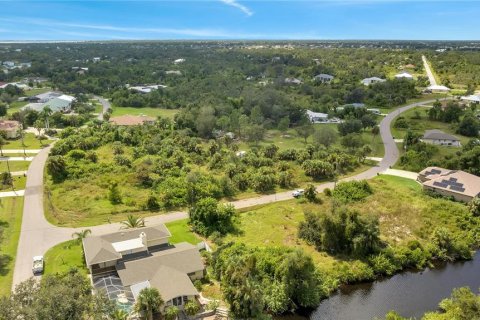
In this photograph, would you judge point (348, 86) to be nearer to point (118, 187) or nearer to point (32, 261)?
point (118, 187)

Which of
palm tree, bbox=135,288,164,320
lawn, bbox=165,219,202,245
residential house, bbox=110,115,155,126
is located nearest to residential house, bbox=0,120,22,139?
residential house, bbox=110,115,155,126

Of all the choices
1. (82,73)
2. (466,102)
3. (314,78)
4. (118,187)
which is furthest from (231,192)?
(82,73)

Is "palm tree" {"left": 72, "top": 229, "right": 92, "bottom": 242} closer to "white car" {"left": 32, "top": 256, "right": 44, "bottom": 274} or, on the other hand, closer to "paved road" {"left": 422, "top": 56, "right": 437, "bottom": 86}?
"white car" {"left": 32, "top": 256, "right": 44, "bottom": 274}

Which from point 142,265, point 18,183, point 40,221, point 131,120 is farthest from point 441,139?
point 18,183

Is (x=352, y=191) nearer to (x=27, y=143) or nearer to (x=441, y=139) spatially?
(x=441, y=139)

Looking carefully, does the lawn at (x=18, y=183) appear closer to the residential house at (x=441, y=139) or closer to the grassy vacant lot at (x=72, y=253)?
the grassy vacant lot at (x=72, y=253)

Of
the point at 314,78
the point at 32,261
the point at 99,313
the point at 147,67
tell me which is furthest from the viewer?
the point at 147,67

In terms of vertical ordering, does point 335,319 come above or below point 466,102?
below

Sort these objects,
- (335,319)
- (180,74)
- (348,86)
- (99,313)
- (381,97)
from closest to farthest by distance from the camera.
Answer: (99,313) → (335,319) → (381,97) → (348,86) → (180,74)
